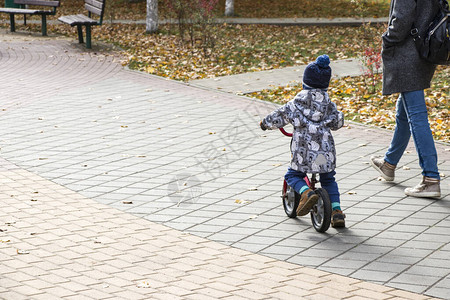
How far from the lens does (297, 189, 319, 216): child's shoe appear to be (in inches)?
218

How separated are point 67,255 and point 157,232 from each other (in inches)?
33.0

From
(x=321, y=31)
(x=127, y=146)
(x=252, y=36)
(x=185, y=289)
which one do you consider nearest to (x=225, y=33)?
(x=252, y=36)

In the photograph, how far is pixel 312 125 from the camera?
5648 millimetres

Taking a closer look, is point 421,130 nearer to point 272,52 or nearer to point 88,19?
point 272,52

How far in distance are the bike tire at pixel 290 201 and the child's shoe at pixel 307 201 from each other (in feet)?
0.99

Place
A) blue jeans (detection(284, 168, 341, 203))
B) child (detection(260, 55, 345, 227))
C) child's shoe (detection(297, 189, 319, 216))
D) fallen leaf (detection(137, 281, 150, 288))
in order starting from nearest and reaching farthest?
1. fallen leaf (detection(137, 281, 150, 288))
2. child's shoe (detection(297, 189, 319, 216))
3. child (detection(260, 55, 345, 227))
4. blue jeans (detection(284, 168, 341, 203))

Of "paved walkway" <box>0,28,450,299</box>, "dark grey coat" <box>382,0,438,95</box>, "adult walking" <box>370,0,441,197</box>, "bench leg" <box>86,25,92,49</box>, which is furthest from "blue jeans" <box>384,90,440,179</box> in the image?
"bench leg" <box>86,25,92,49</box>

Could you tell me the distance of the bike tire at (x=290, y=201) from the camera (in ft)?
19.7

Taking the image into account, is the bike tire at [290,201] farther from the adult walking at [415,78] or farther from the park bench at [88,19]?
the park bench at [88,19]

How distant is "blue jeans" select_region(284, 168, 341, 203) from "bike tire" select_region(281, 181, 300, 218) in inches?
7.1

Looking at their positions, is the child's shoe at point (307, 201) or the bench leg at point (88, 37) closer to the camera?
the child's shoe at point (307, 201)

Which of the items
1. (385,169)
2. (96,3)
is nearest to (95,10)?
(96,3)

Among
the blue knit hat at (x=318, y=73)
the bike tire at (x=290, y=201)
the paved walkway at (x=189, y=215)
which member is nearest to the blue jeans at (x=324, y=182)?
the bike tire at (x=290, y=201)

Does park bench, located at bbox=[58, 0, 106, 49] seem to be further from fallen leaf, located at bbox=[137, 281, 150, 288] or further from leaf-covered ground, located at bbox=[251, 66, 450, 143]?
fallen leaf, located at bbox=[137, 281, 150, 288]
